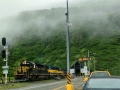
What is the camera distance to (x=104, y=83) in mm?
12875

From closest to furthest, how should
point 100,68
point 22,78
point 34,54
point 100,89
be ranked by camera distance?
point 100,89, point 22,78, point 100,68, point 34,54

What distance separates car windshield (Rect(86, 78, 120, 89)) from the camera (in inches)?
500

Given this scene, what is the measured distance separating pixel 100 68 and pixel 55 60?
32851mm

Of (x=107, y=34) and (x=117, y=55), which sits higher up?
(x=107, y=34)

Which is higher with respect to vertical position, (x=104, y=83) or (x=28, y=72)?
(x=28, y=72)

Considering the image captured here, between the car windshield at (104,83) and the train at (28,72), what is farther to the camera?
the train at (28,72)

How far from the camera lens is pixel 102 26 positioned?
199750 mm

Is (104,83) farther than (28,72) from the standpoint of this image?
No

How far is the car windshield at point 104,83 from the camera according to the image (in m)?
12.7

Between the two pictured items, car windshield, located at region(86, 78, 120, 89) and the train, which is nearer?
car windshield, located at region(86, 78, 120, 89)

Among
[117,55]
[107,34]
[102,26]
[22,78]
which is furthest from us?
[102,26]

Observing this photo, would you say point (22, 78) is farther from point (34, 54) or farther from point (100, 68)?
point (34, 54)

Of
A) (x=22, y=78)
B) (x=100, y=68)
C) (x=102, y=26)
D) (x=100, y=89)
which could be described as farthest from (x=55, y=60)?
(x=100, y=89)

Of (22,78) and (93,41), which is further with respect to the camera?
(93,41)
